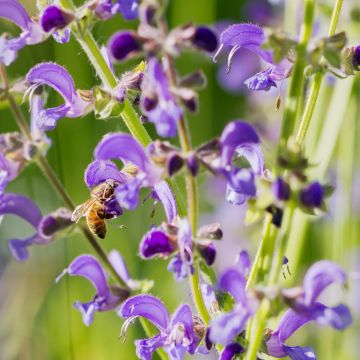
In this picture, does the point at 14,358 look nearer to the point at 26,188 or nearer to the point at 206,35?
the point at 26,188

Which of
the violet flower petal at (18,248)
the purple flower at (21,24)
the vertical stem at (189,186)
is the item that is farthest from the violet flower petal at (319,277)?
the purple flower at (21,24)

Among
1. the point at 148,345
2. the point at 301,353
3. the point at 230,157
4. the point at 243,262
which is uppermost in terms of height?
the point at 230,157

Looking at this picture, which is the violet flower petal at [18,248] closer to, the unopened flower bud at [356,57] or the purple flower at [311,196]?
the purple flower at [311,196]

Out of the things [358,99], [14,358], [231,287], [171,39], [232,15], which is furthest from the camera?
[232,15]

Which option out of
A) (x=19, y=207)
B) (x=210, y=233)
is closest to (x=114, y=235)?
(x=19, y=207)

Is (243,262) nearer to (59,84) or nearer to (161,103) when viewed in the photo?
(161,103)

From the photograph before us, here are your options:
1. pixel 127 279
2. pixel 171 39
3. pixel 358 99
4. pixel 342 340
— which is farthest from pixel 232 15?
pixel 171 39

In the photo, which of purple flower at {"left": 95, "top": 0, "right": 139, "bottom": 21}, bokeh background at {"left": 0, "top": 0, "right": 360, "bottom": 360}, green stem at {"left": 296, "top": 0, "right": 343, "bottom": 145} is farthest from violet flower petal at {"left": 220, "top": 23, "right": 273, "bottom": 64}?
bokeh background at {"left": 0, "top": 0, "right": 360, "bottom": 360}
